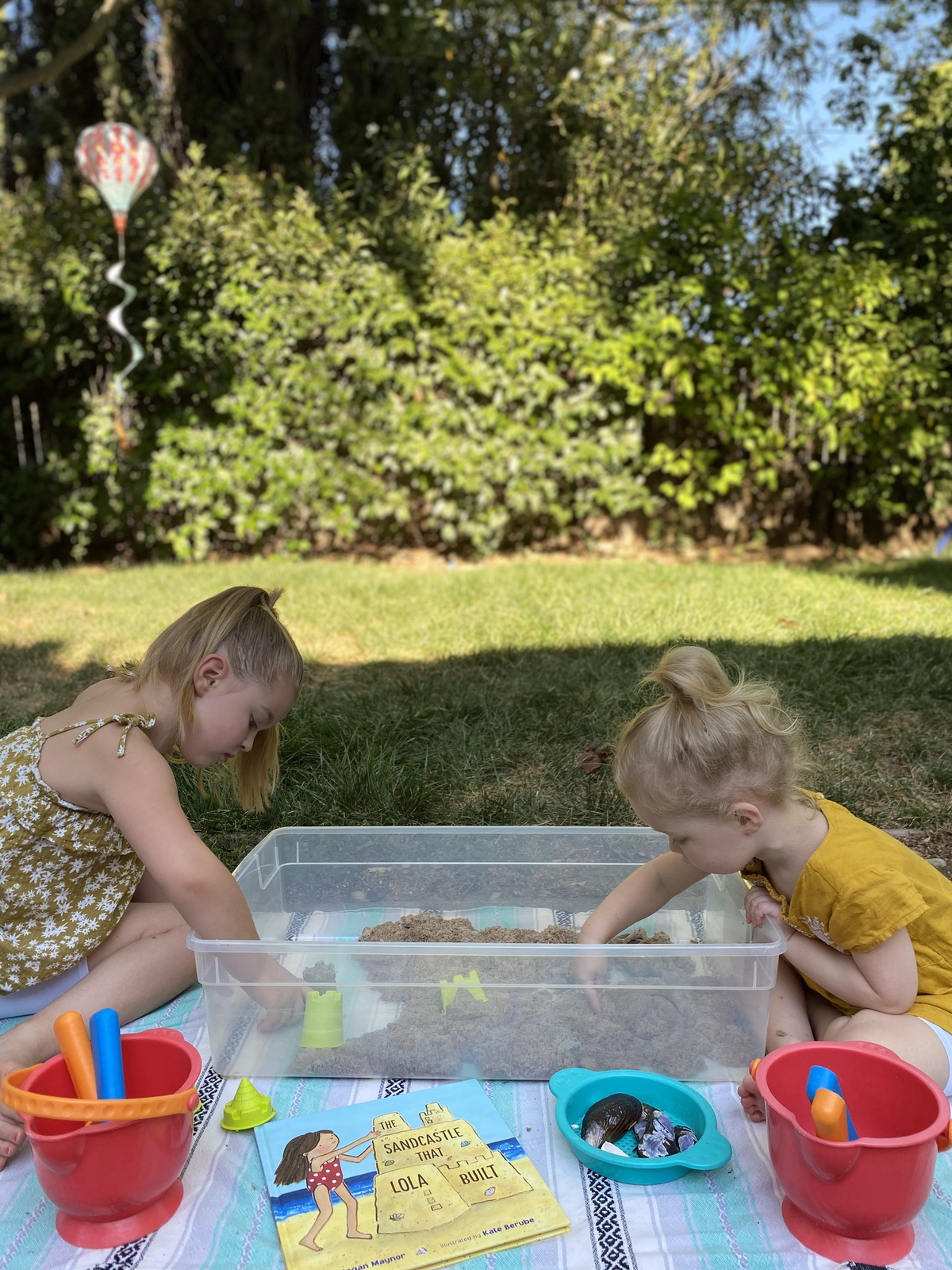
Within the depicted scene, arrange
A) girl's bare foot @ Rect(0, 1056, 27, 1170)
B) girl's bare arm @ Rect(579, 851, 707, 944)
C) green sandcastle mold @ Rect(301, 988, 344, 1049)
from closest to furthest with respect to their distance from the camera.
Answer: girl's bare foot @ Rect(0, 1056, 27, 1170) → green sandcastle mold @ Rect(301, 988, 344, 1049) → girl's bare arm @ Rect(579, 851, 707, 944)

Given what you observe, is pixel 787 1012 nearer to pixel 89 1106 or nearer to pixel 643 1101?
pixel 643 1101

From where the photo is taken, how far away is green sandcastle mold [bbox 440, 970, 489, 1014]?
151cm

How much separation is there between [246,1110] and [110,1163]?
0.93 feet

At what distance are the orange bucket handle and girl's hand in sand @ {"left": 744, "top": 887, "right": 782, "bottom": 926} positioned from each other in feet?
2.88

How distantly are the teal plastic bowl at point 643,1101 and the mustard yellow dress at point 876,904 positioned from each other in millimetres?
310

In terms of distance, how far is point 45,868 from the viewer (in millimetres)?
1664

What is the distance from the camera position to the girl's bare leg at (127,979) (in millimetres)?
1521

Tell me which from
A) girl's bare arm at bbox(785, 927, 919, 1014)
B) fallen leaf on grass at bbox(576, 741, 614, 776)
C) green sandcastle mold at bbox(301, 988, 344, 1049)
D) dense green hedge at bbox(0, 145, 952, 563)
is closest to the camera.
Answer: girl's bare arm at bbox(785, 927, 919, 1014)

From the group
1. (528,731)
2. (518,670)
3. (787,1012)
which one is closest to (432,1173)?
(787,1012)

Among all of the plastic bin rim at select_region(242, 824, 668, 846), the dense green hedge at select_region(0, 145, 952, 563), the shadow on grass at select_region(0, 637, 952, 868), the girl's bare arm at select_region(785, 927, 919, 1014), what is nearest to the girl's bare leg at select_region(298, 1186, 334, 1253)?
the girl's bare arm at select_region(785, 927, 919, 1014)

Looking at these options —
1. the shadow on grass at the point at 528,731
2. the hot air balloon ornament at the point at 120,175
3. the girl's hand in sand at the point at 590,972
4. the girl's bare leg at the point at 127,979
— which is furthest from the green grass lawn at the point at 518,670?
the hot air balloon ornament at the point at 120,175

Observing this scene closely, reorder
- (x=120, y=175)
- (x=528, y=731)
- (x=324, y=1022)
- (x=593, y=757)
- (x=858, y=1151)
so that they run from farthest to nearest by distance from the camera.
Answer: (x=120, y=175) → (x=528, y=731) → (x=593, y=757) → (x=324, y=1022) → (x=858, y=1151)

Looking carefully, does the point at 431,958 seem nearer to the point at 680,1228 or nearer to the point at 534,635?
the point at 680,1228

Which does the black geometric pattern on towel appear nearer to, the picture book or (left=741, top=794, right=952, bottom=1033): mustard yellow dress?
the picture book
